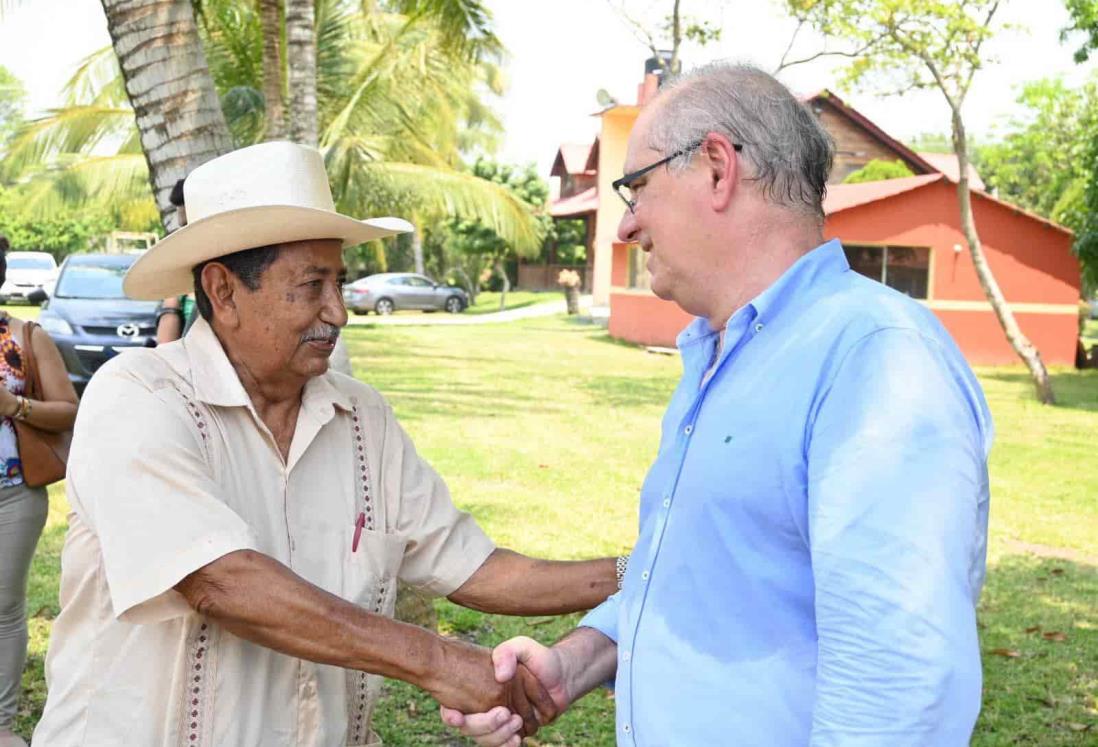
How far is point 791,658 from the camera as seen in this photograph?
192 centimetres

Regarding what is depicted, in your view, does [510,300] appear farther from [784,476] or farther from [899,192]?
[784,476]

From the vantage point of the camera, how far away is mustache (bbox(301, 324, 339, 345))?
2.98 meters

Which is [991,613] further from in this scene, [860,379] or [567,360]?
[567,360]

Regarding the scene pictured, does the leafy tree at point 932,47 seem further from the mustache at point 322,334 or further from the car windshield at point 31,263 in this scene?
the car windshield at point 31,263

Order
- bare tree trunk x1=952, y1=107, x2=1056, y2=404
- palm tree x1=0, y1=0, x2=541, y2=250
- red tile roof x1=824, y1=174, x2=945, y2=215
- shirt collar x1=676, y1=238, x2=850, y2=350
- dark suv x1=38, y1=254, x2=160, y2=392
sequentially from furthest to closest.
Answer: red tile roof x1=824, y1=174, x2=945, y2=215
palm tree x1=0, y1=0, x2=541, y2=250
bare tree trunk x1=952, y1=107, x2=1056, y2=404
dark suv x1=38, y1=254, x2=160, y2=392
shirt collar x1=676, y1=238, x2=850, y2=350

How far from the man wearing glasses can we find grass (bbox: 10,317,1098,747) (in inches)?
135

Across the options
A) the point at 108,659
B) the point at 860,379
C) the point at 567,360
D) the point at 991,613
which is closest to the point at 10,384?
the point at 108,659

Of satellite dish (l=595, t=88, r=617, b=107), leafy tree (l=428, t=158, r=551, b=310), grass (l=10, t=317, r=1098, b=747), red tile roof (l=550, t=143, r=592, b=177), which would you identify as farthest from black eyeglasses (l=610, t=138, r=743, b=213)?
red tile roof (l=550, t=143, r=592, b=177)

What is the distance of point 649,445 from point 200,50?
28.7ft

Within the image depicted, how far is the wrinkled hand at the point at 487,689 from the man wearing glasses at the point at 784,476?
658 mm

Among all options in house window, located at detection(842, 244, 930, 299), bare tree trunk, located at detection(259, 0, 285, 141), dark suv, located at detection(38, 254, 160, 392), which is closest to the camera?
bare tree trunk, located at detection(259, 0, 285, 141)

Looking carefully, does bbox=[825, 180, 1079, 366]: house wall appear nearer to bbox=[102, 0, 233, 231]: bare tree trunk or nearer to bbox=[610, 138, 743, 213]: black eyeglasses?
bbox=[102, 0, 233, 231]: bare tree trunk

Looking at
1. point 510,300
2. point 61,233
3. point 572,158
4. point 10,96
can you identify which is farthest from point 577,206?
point 10,96

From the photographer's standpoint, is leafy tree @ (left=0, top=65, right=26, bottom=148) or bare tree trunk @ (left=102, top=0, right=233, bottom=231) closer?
bare tree trunk @ (left=102, top=0, right=233, bottom=231)
